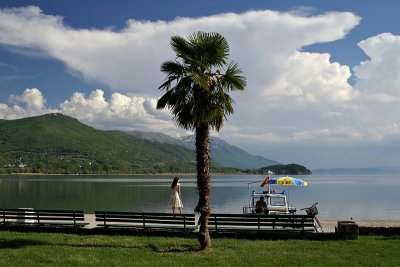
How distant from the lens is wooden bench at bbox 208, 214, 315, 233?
66.1ft

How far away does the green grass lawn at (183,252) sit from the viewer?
15.0 metres

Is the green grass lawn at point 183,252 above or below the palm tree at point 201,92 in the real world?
below

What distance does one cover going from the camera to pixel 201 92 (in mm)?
18328

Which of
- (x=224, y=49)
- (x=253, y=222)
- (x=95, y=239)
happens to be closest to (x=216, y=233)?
(x=253, y=222)

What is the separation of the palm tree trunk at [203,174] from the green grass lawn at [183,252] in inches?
48.8

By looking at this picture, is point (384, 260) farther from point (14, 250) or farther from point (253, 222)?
point (14, 250)

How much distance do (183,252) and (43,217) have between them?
9.40 metres

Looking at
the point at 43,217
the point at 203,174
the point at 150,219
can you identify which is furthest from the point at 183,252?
the point at 43,217

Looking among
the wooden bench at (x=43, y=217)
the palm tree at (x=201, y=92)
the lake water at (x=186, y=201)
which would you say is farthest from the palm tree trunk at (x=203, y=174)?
the lake water at (x=186, y=201)

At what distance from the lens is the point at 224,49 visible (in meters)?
18.5

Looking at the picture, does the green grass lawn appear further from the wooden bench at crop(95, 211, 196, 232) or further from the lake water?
the lake water

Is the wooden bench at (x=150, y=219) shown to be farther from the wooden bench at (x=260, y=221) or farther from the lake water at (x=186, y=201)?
the lake water at (x=186, y=201)

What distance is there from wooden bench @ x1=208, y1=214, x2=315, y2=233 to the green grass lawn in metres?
1.06

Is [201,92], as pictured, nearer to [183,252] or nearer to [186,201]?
[183,252]
